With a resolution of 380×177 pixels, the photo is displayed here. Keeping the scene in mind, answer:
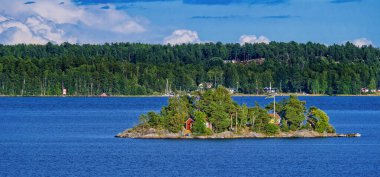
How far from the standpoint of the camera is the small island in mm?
77812

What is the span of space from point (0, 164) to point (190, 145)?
57.1 feet

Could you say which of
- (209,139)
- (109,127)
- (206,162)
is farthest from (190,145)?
(109,127)

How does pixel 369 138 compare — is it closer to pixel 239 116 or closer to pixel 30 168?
pixel 239 116

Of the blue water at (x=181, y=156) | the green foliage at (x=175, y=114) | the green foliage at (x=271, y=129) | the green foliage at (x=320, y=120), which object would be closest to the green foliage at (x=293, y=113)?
the green foliage at (x=320, y=120)

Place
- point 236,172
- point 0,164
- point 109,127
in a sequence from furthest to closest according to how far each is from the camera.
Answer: point 109,127
point 0,164
point 236,172

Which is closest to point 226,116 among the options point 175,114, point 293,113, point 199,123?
point 199,123

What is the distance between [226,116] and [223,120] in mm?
766

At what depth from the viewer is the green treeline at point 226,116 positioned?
77.6 m

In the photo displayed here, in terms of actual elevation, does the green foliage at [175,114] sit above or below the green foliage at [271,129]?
above

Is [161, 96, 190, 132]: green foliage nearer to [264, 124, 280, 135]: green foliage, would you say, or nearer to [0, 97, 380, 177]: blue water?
[0, 97, 380, 177]: blue water

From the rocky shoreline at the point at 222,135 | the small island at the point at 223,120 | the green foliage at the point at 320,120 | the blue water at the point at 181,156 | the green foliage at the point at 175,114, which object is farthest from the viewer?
the green foliage at the point at 320,120

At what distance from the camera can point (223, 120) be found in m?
77.8

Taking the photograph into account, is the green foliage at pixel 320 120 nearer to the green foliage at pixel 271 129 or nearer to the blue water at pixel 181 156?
the blue water at pixel 181 156

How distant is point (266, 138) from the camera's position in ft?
261
